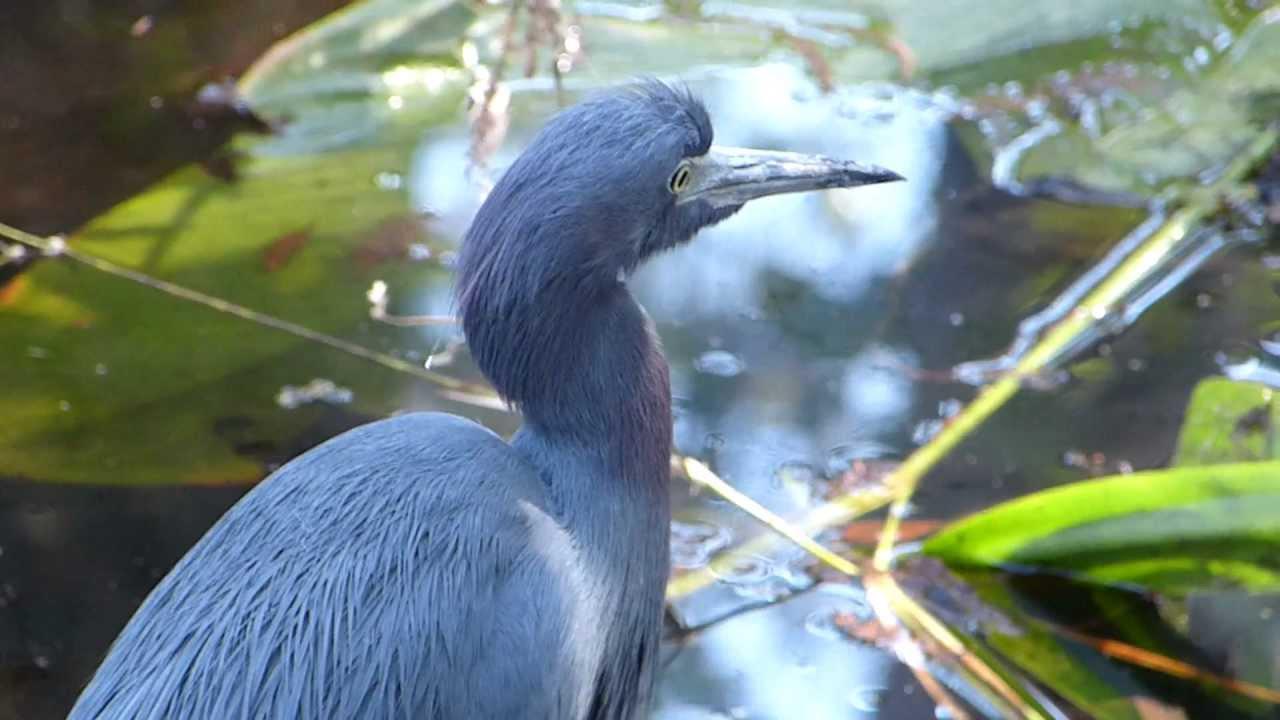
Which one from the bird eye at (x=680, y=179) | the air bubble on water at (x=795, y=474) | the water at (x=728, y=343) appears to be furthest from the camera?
the air bubble on water at (x=795, y=474)

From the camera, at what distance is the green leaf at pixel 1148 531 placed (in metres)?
3.12

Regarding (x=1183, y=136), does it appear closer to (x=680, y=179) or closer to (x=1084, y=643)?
(x=1084, y=643)

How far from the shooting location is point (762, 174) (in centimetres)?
257

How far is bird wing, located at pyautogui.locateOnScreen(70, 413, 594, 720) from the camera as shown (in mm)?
2152

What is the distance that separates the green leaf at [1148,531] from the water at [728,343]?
26 centimetres

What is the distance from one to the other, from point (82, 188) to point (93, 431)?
120 centimetres

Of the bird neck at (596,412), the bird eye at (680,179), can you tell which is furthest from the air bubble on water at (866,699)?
the bird eye at (680,179)

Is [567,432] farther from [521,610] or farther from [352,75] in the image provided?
[352,75]

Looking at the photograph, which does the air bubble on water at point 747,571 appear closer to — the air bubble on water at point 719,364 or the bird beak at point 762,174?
the air bubble on water at point 719,364

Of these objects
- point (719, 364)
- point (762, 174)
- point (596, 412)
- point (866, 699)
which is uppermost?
point (762, 174)

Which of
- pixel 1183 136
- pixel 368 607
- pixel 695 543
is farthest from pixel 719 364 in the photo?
pixel 368 607

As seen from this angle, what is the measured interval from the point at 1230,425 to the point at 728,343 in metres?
1.34

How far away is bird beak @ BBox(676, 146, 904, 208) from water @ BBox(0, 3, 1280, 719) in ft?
3.63

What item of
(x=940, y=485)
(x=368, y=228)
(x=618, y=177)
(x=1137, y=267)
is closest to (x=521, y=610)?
(x=618, y=177)
